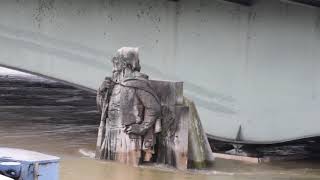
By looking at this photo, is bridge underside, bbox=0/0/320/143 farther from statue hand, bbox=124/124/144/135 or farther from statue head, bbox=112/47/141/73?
statue hand, bbox=124/124/144/135

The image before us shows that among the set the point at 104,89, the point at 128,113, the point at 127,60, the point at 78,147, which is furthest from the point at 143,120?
the point at 78,147

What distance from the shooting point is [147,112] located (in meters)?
11.9

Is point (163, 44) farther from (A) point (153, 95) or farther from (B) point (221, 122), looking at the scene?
(A) point (153, 95)

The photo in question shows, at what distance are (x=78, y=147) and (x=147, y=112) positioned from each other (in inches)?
125

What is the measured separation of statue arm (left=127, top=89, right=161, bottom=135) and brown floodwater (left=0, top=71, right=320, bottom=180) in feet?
2.40

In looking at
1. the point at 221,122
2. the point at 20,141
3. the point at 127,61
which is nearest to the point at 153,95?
the point at 127,61

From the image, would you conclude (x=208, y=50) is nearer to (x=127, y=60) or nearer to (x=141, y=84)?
(x=127, y=60)

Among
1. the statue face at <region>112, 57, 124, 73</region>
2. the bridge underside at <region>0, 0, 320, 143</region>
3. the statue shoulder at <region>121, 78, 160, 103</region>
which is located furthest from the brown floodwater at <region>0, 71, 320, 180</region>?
the statue face at <region>112, 57, 124, 73</region>

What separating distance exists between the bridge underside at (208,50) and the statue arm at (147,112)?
3400mm

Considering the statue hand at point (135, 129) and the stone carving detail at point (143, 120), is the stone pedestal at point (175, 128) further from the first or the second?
the statue hand at point (135, 129)

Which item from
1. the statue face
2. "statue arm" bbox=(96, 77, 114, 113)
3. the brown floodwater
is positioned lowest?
the brown floodwater

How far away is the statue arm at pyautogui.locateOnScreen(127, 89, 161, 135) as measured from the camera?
11812 mm

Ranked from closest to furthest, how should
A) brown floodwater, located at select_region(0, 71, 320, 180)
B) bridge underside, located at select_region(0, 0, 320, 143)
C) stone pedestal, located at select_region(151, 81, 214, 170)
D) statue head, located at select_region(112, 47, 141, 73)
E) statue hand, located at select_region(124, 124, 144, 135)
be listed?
brown floodwater, located at select_region(0, 71, 320, 180) < statue hand, located at select_region(124, 124, 144, 135) < stone pedestal, located at select_region(151, 81, 214, 170) < statue head, located at select_region(112, 47, 141, 73) < bridge underside, located at select_region(0, 0, 320, 143)

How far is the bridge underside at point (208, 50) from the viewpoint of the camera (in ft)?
46.1
